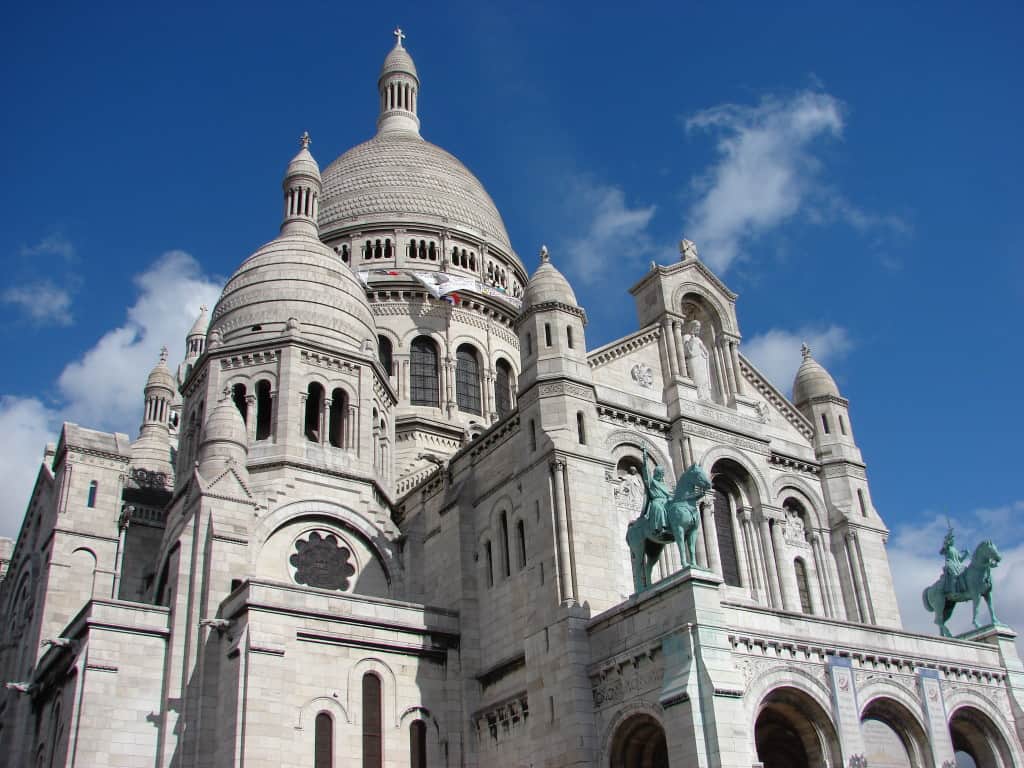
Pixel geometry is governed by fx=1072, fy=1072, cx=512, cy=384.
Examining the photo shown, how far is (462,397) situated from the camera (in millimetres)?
53250

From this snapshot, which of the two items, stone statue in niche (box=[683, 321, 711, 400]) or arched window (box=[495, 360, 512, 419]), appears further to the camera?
arched window (box=[495, 360, 512, 419])

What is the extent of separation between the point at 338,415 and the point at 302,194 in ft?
41.6

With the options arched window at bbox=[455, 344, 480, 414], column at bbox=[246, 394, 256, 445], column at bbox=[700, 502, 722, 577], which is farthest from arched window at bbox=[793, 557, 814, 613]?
arched window at bbox=[455, 344, 480, 414]

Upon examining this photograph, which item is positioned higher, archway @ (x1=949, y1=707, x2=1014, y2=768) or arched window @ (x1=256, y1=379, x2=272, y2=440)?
arched window @ (x1=256, y1=379, x2=272, y2=440)

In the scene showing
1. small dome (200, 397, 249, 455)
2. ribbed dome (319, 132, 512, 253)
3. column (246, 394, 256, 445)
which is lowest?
small dome (200, 397, 249, 455)

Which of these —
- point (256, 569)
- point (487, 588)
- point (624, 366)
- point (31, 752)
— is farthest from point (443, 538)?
point (31, 752)

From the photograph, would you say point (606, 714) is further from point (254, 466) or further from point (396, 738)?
point (254, 466)

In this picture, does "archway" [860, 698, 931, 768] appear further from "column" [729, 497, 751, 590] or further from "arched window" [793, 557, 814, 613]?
"arched window" [793, 557, 814, 613]

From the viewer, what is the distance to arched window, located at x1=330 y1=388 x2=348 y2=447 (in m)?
40.2

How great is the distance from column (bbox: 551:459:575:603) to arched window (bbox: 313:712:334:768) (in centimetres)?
752

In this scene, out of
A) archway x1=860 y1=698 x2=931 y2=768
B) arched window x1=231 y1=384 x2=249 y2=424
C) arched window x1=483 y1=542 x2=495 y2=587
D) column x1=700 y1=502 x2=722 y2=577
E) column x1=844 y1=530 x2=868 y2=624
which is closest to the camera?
archway x1=860 y1=698 x2=931 y2=768

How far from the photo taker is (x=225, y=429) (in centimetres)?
3619

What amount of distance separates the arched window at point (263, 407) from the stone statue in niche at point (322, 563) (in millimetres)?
4738

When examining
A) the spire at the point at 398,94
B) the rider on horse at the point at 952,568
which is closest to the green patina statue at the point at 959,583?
the rider on horse at the point at 952,568
